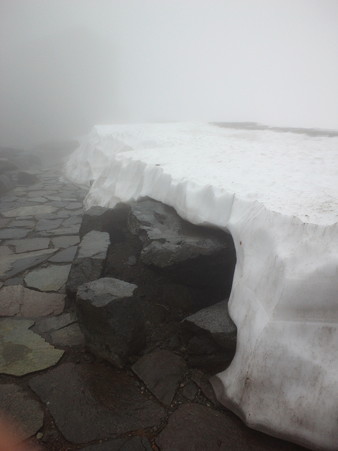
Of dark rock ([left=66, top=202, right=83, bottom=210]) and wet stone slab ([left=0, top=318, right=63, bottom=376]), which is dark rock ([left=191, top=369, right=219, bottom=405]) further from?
dark rock ([left=66, top=202, right=83, bottom=210])

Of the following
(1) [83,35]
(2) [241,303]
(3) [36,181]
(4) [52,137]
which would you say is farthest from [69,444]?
(1) [83,35]

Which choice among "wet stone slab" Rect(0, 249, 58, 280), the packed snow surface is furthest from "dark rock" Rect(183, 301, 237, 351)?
"wet stone slab" Rect(0, 249, 58, 280)

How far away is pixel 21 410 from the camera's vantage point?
6.77 feet

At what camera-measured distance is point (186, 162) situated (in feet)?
14.5

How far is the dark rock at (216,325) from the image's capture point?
2169 millimetres

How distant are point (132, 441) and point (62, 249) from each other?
3343 mm

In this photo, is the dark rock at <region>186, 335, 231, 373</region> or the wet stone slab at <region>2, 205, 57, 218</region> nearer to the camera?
the dark rock at <region>186, 335, 231, 373</region>

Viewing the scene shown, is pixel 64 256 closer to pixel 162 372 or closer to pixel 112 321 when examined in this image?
pixel 112 321

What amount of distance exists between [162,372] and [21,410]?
102 centimetres

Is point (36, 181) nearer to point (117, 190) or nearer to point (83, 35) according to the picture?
point (117, 190)

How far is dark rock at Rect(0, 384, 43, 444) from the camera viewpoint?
1.94 m

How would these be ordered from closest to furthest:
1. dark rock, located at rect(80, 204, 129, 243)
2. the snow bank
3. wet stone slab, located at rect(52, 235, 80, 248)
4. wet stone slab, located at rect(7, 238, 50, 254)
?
the snow bank → dark rock, located at rect(80, 204, 129, 243) → wet stone slab, located at rect(7, 238, 50, 254) → wet stone slab, located at rect(52, 235, 80, 248)

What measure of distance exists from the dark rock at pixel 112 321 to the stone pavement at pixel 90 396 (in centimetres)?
12

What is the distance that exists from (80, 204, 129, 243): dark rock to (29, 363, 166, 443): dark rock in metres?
2.15
